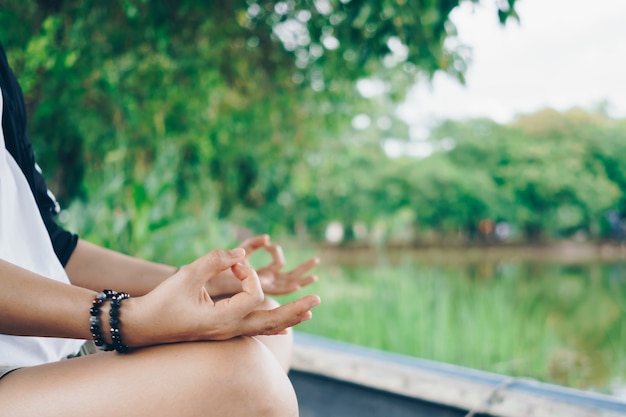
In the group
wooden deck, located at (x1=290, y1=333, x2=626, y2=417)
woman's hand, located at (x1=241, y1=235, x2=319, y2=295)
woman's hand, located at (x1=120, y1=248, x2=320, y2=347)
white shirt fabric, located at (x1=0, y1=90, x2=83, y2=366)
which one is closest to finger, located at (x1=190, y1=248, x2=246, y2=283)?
woman's hand, located at (x1=120, y1=248, x2=320, y2=347)

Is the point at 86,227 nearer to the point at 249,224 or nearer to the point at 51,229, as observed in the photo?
the point at 51,229

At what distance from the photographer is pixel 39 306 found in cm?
62

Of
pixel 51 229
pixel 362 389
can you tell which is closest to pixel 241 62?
pixel 362 389

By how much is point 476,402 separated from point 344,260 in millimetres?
10779

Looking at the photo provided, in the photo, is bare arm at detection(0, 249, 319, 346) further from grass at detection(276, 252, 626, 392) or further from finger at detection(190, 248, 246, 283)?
grass at detection(276, 252, 626, 392)

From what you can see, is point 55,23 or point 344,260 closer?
point 55,23

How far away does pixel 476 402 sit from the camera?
1.23 metres

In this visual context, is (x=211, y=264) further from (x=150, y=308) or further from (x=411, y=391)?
(x=411, y=391)

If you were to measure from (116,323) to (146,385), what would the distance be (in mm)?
70

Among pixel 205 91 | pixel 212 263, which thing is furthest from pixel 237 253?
pixel 205 91

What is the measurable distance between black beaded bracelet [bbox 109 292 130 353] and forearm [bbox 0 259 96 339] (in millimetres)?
26

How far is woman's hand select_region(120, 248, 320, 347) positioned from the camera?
0.61m

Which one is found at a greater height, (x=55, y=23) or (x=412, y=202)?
(x=55, y=23)

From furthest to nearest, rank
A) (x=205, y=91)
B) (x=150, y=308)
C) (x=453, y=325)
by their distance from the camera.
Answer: (x=205, y=91)
(x=453, y=325)
(x=150, y=308)
